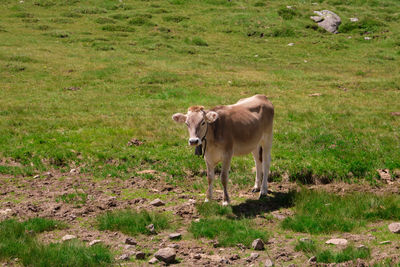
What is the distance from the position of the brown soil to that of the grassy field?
745 mm

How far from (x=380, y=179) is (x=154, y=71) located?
1927 centimetres

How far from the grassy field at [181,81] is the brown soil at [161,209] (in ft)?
2.45

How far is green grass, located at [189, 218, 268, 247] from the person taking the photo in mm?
7828

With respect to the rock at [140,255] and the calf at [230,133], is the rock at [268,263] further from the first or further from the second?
the calf at [230,133]

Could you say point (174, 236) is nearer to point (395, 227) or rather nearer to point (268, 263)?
point (268, 263)

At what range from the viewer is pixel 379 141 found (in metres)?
14.3

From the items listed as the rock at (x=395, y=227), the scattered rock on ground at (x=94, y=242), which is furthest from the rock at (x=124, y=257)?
the rock at (x=395, y=227)

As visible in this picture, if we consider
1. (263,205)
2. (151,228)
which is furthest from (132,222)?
(263,205)

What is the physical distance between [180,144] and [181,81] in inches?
468

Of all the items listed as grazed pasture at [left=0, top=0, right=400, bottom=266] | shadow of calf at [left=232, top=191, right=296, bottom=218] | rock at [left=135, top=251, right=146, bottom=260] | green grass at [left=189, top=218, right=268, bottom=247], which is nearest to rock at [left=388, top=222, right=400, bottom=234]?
grazed pasture at [left=0, top=0, right=400, bottom=266]

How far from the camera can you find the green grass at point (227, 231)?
7.83 metres

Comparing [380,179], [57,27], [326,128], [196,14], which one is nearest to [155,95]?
[326,128]

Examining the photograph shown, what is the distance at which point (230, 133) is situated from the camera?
33.0ft

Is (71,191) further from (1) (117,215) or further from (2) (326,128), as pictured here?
(2) (326,128)
